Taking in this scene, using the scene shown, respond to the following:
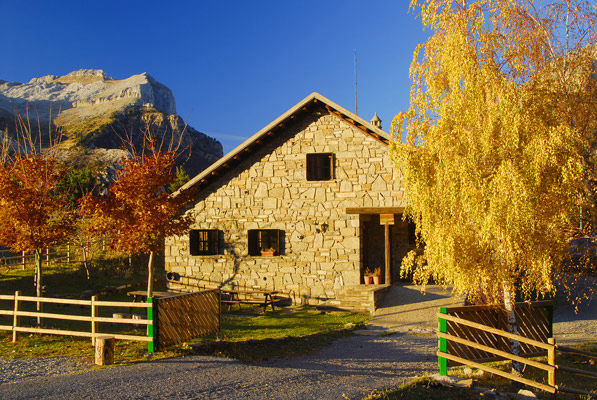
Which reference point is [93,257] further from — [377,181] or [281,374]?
[281,374]

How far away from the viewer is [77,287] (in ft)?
62.3

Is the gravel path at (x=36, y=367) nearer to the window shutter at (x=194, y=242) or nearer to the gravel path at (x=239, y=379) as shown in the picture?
the gravel path at (x=239, y=379)

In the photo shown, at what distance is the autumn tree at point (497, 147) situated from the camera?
726 cm

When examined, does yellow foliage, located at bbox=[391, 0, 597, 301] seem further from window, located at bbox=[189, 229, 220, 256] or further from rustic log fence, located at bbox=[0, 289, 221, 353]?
window, located at bbox=[189, 229, 220, 256]

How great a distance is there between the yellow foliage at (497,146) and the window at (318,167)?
707cm

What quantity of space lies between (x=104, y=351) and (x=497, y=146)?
8019 mm

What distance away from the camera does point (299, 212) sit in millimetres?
15531

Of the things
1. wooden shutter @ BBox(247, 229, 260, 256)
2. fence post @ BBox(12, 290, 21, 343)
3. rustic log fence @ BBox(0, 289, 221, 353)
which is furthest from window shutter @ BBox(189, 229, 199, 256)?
fence post @ BBox(12, 290, 21, 343)

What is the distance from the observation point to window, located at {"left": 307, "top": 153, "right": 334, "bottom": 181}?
1577 cm

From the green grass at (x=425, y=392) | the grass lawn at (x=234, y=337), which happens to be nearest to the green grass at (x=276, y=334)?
the grass lawn at (x=234, y=337)

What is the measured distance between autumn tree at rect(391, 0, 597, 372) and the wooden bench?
722cm

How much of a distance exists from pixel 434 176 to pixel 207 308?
246 inches

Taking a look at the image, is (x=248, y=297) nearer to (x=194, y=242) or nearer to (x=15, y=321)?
(x=194, y=242)

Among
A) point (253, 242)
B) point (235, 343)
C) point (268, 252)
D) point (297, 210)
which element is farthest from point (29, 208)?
point (297, 210)
